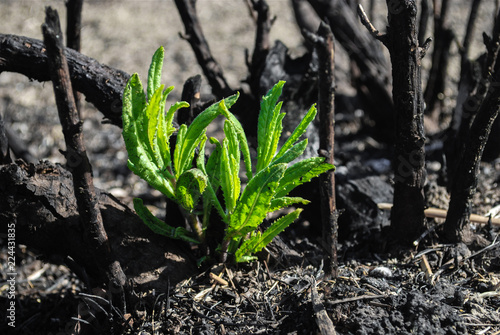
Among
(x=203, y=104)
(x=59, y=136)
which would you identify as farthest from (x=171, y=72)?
(x=203, y=104)

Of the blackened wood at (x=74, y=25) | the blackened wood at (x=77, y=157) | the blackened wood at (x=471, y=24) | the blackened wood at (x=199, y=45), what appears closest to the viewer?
the blackened wood at (x=77, y=157)

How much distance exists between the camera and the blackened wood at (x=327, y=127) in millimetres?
1639

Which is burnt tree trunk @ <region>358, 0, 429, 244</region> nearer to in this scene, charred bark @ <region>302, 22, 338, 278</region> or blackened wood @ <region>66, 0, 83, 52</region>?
charred bark @ <region>302, 22, 338, 278</region>

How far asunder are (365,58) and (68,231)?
220cm

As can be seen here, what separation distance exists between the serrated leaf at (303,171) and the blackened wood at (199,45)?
108cm

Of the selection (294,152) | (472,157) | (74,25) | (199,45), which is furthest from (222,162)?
(74,25)

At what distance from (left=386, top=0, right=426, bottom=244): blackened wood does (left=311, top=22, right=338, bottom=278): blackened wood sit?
221 millimetres

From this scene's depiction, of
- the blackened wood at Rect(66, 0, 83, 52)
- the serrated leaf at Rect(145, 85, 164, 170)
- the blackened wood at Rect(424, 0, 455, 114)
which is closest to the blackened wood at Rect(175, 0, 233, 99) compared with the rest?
the blackened wood at Rect(66, 0, 83, 52)

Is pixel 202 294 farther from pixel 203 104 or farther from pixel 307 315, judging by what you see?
pixel 203 104

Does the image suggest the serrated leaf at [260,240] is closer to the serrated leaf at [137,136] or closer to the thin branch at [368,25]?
the serrated leaf at [137,136]

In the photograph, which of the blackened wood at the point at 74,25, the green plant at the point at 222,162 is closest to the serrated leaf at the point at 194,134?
the green plant at the point at 222,162

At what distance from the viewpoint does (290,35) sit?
5.23 meters

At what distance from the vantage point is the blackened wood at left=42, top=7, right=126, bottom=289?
1.33 meters

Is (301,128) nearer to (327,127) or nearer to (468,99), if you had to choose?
(327,127)
